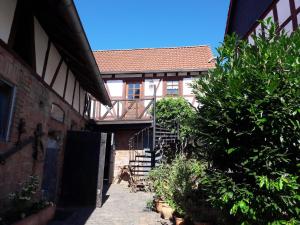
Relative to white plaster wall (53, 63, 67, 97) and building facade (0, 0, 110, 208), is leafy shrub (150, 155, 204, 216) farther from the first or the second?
white plaster wall (53, 63, 67, 97)

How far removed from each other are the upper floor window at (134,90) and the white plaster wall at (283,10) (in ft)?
28.9

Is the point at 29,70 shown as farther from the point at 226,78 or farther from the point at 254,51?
the point at 254,51

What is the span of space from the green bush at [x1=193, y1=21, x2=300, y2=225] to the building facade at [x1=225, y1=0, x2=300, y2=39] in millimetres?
1376

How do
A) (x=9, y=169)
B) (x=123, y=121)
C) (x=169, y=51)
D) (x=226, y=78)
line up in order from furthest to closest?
1. (x=169, y=51)
2. (x=123, y=121)
3. (x=9, y=169)
4. (x=226, y=78)

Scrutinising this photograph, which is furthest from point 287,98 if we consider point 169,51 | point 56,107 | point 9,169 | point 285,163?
point 169,51

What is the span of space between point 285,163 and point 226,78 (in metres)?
1.23

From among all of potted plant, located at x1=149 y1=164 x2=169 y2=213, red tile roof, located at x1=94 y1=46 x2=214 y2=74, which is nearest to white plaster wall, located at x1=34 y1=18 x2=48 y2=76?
potted plant, located at x1=149 y1=164 x2=169 y2=213

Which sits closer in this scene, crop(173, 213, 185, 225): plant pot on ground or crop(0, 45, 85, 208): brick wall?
crop(0, 45, 85, 208): brick wall

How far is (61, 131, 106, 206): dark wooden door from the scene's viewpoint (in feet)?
25.0

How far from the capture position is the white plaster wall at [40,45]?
17.2 feet

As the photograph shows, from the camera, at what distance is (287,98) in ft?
10.3

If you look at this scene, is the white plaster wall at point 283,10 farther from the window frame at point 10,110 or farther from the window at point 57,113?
the window frame at point 10,110

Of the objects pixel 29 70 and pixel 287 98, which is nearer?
pixel 287 98

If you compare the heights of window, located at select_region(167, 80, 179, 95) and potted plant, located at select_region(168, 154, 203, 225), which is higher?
window, located at select_region(167, 80, 179, 95)
